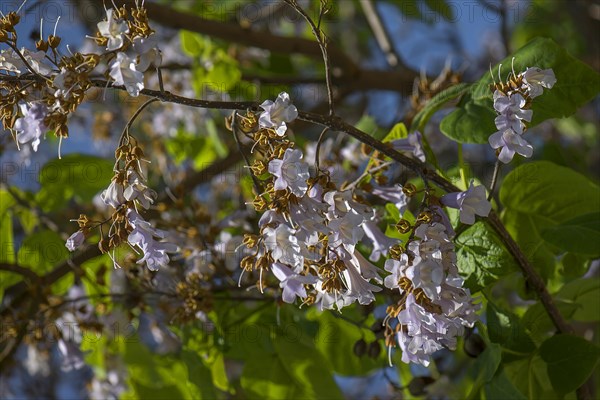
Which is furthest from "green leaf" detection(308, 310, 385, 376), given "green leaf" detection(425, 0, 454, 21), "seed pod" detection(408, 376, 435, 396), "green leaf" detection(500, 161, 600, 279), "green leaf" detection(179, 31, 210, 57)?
"green leaf" detection(425, 0, 454, 21)

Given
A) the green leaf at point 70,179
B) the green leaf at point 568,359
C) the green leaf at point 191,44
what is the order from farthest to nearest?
the green leaf at point 191,44
the green leaf at point 70,179
the green leaf at point 568,359

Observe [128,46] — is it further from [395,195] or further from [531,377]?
[531,377]

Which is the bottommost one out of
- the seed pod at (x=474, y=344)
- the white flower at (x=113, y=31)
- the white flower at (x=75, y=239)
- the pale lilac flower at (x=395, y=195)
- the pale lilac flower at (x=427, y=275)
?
the seed pod at (x=474, y=344)

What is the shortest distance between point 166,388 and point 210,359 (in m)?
0.17

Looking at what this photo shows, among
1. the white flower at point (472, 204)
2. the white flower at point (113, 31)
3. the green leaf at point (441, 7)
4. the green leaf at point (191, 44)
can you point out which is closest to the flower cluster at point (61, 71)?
the white flower at point (113, 31)

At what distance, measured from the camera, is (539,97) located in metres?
0.88

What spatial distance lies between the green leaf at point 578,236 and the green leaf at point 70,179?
76 centimetres

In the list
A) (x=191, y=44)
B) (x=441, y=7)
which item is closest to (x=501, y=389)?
(x=191, y=44)

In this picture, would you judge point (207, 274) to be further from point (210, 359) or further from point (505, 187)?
point (505, 187)

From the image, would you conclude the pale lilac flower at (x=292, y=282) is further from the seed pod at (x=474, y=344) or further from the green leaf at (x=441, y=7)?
the green leaf at (x=441, y=7)

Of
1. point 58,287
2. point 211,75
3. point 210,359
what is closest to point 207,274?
point 210,359

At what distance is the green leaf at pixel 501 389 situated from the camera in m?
0.84

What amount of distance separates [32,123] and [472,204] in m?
0.42

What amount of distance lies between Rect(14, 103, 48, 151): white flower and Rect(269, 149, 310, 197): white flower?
22cm
